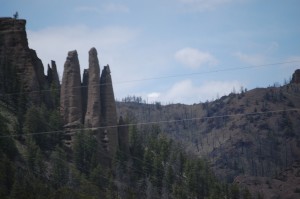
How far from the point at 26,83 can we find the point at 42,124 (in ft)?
42.4

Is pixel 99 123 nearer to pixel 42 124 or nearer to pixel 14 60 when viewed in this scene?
pixel 42 124

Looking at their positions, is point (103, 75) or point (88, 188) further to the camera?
point (103, 75)

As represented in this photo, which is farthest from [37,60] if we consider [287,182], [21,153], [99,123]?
[287,182]

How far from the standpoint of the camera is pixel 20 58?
287 ft

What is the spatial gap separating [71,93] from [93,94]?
3811mm

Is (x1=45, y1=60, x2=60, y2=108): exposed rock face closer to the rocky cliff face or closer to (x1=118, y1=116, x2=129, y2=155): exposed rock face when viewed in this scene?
the rocky cliff face

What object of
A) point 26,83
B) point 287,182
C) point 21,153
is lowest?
point 287,182

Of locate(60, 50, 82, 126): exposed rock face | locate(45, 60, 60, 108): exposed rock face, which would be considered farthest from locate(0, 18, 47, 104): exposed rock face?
locate(60, 50, 82, 126): exposed rock face

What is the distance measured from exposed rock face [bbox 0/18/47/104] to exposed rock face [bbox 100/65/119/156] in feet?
37.6

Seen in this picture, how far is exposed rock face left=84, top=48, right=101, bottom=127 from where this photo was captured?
7869cm

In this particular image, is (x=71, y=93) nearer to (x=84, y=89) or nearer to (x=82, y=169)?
(x=84, y=89)

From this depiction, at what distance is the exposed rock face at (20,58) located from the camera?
84188 millimetres

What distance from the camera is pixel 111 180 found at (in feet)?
223

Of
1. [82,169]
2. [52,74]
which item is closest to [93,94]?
[82,169]
